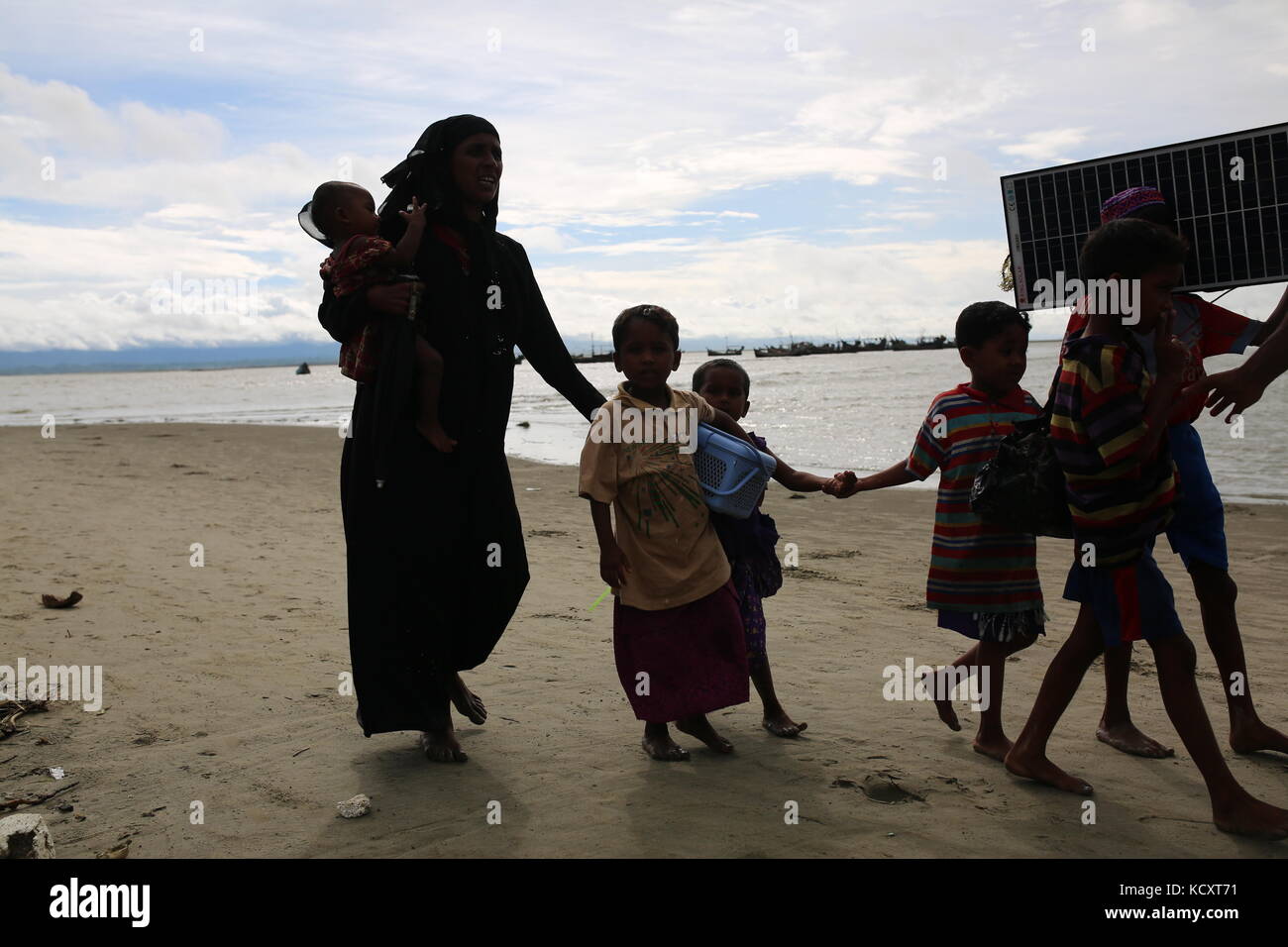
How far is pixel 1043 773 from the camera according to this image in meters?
3.11

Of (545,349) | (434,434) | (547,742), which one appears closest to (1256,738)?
(547,742)

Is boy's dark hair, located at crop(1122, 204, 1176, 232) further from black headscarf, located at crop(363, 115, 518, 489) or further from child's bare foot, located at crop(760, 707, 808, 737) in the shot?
black headscarf, located at crop(363, 115, 518, 489)

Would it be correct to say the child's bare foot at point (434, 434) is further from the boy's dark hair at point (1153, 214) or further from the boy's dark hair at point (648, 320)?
the boy's dark hair at point (1153, 214)

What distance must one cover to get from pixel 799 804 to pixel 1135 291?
5.84 ft

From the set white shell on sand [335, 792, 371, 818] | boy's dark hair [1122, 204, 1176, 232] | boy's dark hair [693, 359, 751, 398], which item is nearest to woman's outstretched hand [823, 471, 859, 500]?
boy's dark hair [693, 359, 751, 398]

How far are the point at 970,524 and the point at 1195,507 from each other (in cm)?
71

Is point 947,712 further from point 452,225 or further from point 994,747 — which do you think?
point 452,225

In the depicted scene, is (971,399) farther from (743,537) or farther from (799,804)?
(799,804)

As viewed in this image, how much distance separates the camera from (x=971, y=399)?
352cm

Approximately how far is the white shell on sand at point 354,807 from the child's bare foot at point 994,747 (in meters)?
2.03

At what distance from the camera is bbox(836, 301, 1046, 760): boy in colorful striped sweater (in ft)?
11.1

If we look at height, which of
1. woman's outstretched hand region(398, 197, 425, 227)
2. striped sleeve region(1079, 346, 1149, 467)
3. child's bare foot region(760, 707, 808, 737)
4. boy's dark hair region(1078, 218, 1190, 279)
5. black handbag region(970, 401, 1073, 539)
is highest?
woman's outstretched hand region(398, 197, 425, 227)

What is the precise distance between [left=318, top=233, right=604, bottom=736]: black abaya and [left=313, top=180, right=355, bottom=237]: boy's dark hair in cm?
27

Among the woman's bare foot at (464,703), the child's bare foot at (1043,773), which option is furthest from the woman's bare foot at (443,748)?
the child's bare foot at (1043,773)
